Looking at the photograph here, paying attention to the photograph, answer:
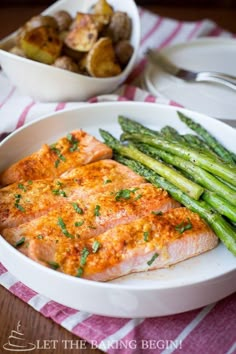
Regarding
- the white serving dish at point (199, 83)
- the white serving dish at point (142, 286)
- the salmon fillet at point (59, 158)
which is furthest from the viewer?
the white serving dish at point (199, 83)

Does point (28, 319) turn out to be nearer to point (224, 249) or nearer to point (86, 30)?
point (224, 249)

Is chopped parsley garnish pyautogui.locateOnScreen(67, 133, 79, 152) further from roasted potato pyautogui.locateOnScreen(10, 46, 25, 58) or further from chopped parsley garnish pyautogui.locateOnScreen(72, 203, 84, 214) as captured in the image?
roasted potato pyautogui.locateOnScreen(10, 46, 25, 58)

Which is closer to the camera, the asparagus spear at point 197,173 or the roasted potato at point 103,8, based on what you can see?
the asparagus spear at point 197,173

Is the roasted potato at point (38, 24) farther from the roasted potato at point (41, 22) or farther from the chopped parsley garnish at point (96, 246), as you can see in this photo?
the chopped parsley garnish at point (96, 246)

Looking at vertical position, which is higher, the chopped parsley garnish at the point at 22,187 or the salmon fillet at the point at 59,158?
the chopped parsley garnish at the point at 22,187

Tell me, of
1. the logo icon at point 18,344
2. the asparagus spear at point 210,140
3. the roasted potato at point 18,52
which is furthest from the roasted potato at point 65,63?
the logo icon at point 18,344

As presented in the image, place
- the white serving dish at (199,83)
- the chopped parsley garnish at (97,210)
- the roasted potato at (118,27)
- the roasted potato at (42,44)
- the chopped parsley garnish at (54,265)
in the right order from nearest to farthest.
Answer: the chopped parsley garnish at (54,265) → the chopped parsley garnish at (97,210) → the roasted potato at (42,44) → the white serving dish at (199,83) → the roasted potato at (118,27)

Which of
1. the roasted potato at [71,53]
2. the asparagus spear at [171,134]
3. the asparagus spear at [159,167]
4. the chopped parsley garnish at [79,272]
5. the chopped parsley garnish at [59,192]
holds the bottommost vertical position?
the asparagus spear at [171,134]
